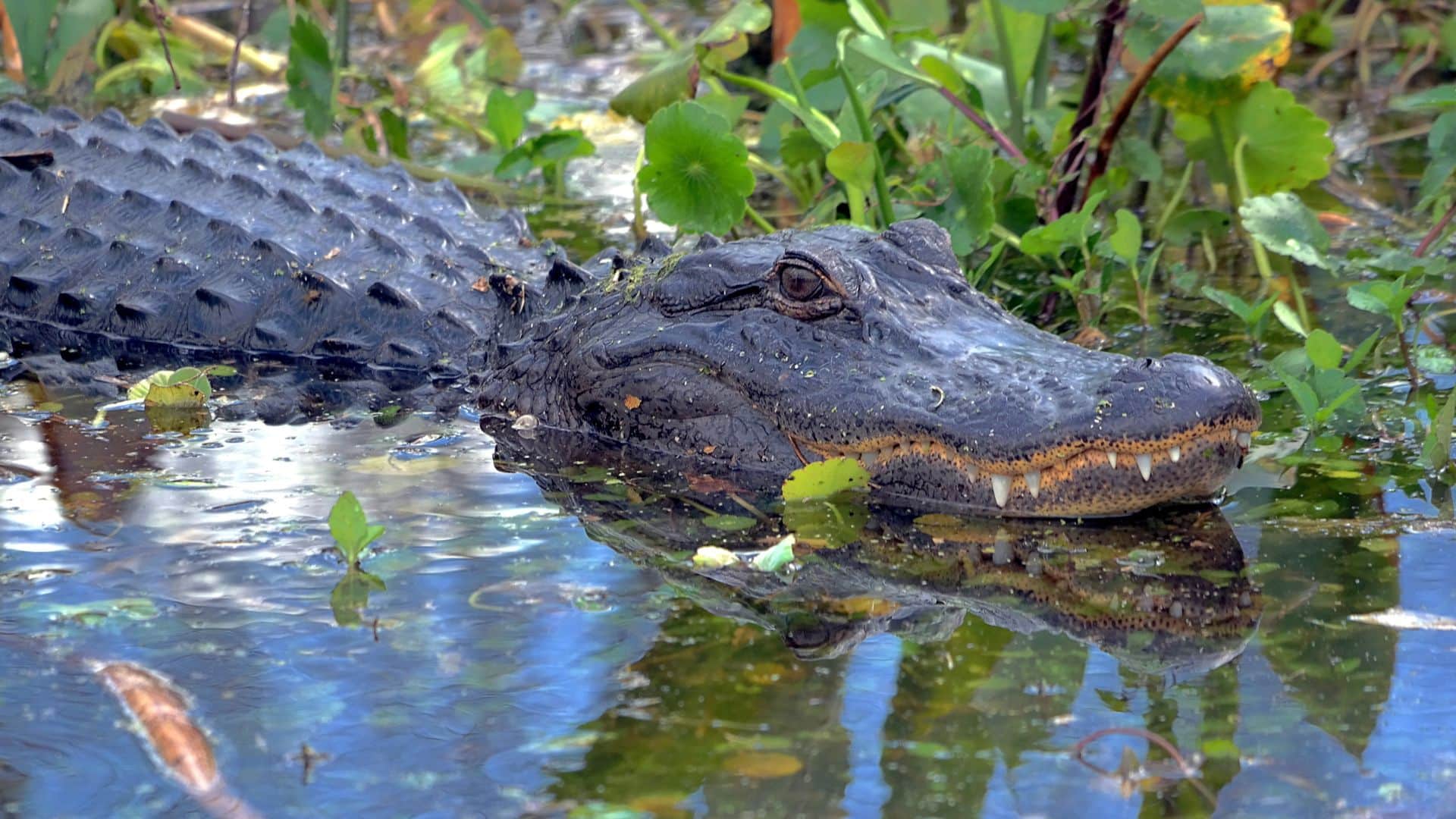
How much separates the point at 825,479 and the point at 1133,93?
2.16 m

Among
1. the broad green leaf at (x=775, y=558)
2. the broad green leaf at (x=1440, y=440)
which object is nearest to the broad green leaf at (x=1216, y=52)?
the broad green leaf at (x=1440, y=440)

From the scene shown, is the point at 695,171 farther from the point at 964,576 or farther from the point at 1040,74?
the point at 964,576

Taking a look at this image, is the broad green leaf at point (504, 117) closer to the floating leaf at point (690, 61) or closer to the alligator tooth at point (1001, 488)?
the floating leaf at point (690, 61)

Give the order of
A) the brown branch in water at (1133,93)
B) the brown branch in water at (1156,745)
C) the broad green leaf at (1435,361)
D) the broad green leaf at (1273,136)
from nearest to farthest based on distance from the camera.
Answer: the brown branch in water at (1156,745), the broad green leaf at (1435,361), the brown branch in water at (1133,93), the broad green leaf at (1273,136)

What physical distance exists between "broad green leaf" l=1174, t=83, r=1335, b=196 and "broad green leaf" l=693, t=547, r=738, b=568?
2.94 metres

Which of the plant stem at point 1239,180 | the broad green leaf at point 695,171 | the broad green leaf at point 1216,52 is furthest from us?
the plant stem at point 1239,180

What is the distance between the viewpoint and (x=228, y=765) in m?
2.66

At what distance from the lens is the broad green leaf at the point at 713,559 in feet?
11.6

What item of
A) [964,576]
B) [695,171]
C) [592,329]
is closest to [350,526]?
[964,576]

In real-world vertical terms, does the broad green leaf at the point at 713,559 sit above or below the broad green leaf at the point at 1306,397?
below

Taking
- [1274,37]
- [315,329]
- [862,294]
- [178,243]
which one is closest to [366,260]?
[315,329]

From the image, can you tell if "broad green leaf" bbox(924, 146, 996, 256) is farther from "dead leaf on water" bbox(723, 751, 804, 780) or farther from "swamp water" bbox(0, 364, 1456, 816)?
"dead leaf on water" bbox(723, 751, 804, 780)

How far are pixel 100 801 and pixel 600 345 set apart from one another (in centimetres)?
224

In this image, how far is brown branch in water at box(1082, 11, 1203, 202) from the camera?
5250mm
